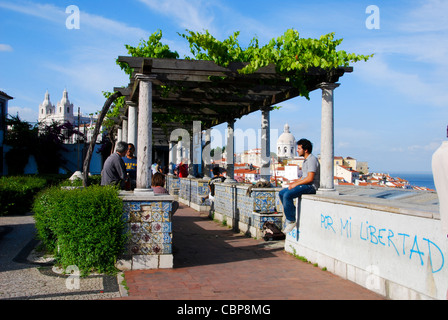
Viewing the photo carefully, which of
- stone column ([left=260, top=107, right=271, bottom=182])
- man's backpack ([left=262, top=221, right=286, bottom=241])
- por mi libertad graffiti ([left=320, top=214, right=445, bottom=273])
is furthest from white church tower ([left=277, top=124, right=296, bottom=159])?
por mi libertad graffiti ([left=320, top=214, right=445, bottom=273])

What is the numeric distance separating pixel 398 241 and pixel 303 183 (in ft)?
9.66

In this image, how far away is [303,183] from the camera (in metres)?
8.09

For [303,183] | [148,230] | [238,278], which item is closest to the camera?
[238,278]

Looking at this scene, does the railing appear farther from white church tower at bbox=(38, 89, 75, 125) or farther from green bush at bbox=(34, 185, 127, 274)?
white church tower at bbox=(38, 89, 75, 125)

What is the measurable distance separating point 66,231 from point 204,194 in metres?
9.73

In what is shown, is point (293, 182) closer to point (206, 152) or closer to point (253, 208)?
point (253, 208)

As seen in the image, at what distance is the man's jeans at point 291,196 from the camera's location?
8172 mm

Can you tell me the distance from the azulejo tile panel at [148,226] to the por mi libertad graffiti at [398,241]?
265 centimetres

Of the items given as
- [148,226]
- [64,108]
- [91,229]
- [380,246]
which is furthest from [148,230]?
[64,108]

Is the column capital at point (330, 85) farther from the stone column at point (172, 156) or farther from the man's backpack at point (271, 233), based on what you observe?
the stone column at point (172, 156)

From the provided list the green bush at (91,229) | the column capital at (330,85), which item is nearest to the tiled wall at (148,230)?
the green bush at (91,229)

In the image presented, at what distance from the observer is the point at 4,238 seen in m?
10.0

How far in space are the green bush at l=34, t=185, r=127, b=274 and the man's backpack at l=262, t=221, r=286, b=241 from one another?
3.93 meters

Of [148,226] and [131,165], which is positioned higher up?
[131,165]
